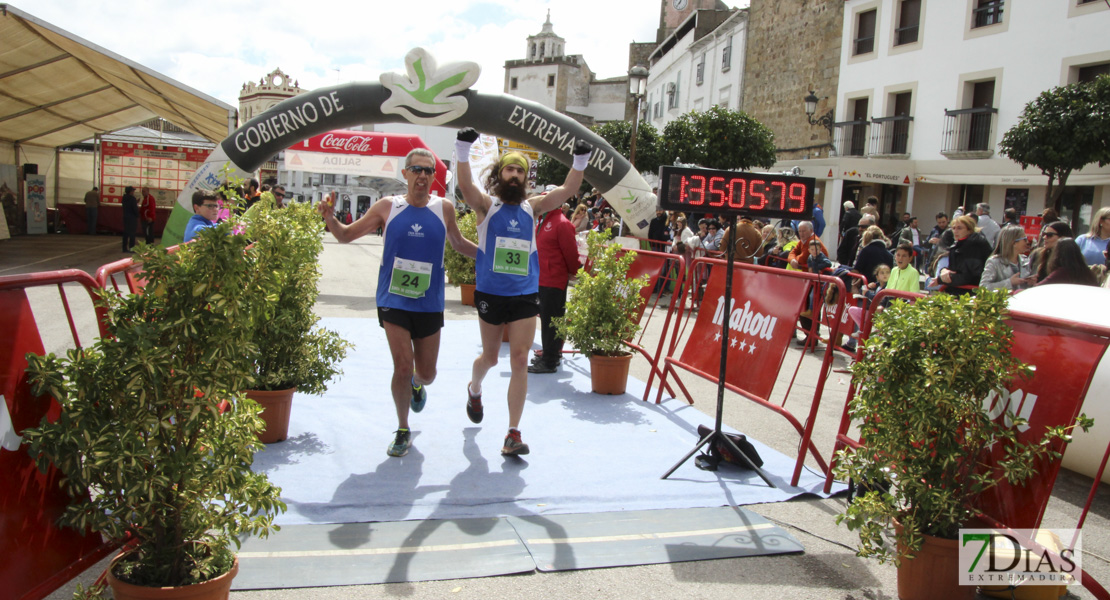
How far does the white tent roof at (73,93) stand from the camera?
13.8 m

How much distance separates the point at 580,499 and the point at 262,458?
6.34 ft

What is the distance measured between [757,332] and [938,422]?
7.23 feet

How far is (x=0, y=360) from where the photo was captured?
2.45 meters

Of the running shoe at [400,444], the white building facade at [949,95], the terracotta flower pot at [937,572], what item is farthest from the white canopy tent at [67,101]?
the white building facade at [949,95]

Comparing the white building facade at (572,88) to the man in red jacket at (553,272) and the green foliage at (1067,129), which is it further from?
the man in red jacket at (553,272)

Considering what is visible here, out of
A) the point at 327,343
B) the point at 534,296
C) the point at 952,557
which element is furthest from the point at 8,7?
the point at 952,557

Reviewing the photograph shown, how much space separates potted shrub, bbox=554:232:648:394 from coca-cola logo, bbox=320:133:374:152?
15.7 meters

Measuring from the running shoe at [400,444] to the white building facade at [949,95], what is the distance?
57.4 feet

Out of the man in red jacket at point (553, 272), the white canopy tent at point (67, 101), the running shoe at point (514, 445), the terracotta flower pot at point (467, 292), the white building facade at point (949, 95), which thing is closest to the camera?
the running shoe at point (514, 445)

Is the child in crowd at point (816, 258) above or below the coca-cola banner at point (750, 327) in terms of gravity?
above

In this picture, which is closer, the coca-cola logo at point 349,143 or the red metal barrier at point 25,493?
the red metal barrier at point 25,493

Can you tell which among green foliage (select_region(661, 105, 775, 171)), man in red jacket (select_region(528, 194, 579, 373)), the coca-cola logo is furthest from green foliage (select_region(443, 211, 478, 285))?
green foliage (select_region(661, 105, 775, 171))

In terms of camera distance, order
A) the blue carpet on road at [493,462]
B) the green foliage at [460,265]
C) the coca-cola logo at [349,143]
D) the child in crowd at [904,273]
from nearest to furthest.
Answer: the blue carpet on road at [493,462] → the child in crowd at [904,273] → the green foliage at [460,265] → the coca-cola logo at [349,143]

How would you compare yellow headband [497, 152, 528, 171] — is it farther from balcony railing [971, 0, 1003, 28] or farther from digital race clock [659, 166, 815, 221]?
balcony railing [971, 0, 1003, 28]
